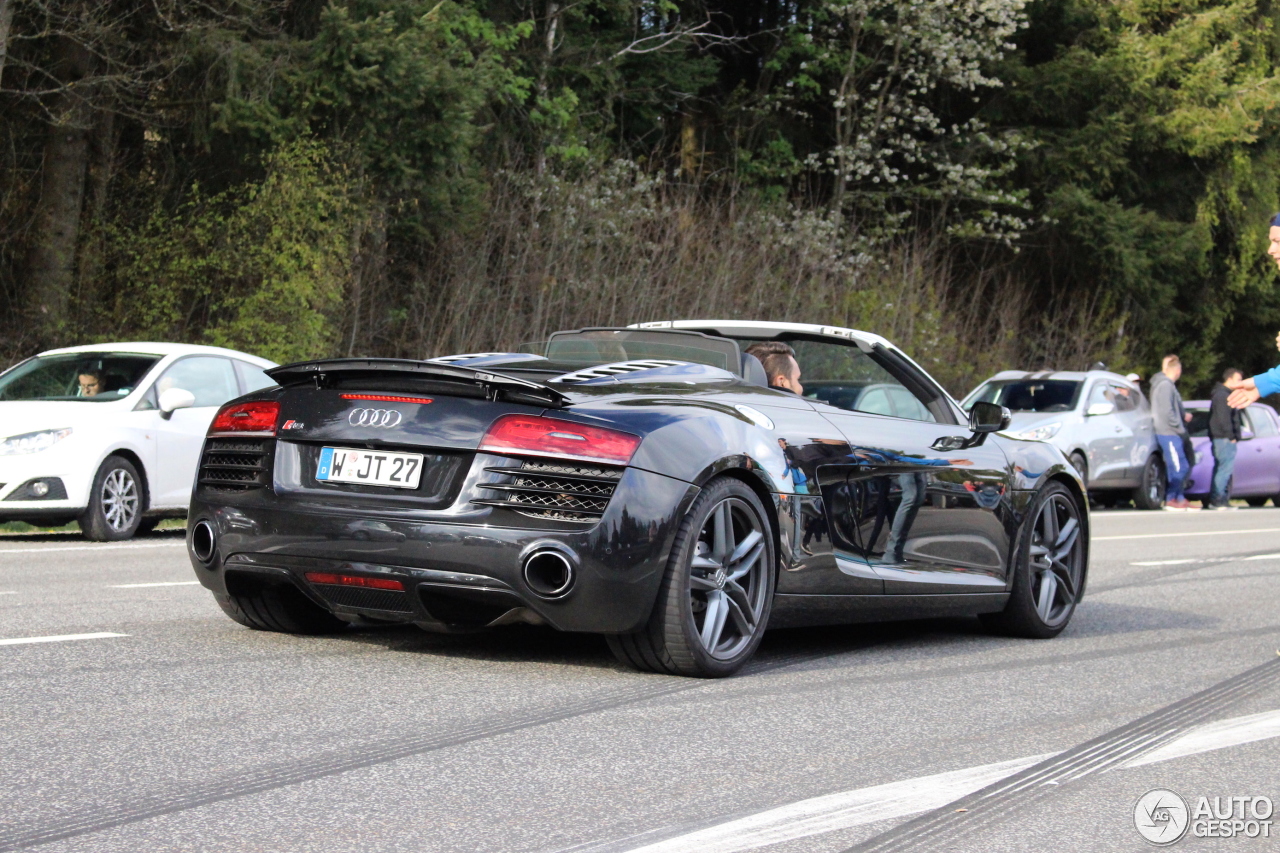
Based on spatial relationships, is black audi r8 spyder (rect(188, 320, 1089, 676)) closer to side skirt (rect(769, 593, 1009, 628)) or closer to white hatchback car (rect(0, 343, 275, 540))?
side skirt (rect(769, 593, 1009, 628))

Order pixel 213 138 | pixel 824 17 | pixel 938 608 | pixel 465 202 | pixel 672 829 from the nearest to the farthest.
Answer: pixel 672 829 < pixel 938 608 < pixel 213 138 < pixel 465 202 < pixel 824 17

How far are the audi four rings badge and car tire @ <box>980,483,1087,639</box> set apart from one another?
3.28m

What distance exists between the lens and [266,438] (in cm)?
633

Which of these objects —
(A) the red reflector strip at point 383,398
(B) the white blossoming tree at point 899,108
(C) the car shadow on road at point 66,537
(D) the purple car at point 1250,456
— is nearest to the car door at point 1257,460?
(D) the purple car at point 1250,456

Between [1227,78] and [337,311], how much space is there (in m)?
26.7

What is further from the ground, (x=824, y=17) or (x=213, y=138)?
(x=824, y=17)

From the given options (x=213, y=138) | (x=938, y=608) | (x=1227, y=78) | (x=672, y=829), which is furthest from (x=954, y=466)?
(x=1227, y=78)

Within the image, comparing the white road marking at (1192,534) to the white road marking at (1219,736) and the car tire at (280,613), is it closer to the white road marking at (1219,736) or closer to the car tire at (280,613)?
the white road marking at (1219,736)

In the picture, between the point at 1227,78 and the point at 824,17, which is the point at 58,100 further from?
the point at 1227,78

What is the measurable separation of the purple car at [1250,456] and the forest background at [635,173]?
200 inches

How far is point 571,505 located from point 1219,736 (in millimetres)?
2243

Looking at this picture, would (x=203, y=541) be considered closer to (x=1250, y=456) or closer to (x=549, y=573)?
(x=549, y=573)

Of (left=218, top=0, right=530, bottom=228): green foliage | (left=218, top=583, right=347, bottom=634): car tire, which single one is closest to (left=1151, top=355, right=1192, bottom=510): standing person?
(left=218, top=0, right=530, bottom=228): green foliage

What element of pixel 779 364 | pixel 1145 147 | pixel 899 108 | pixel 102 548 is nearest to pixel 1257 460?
pixel 899 108
